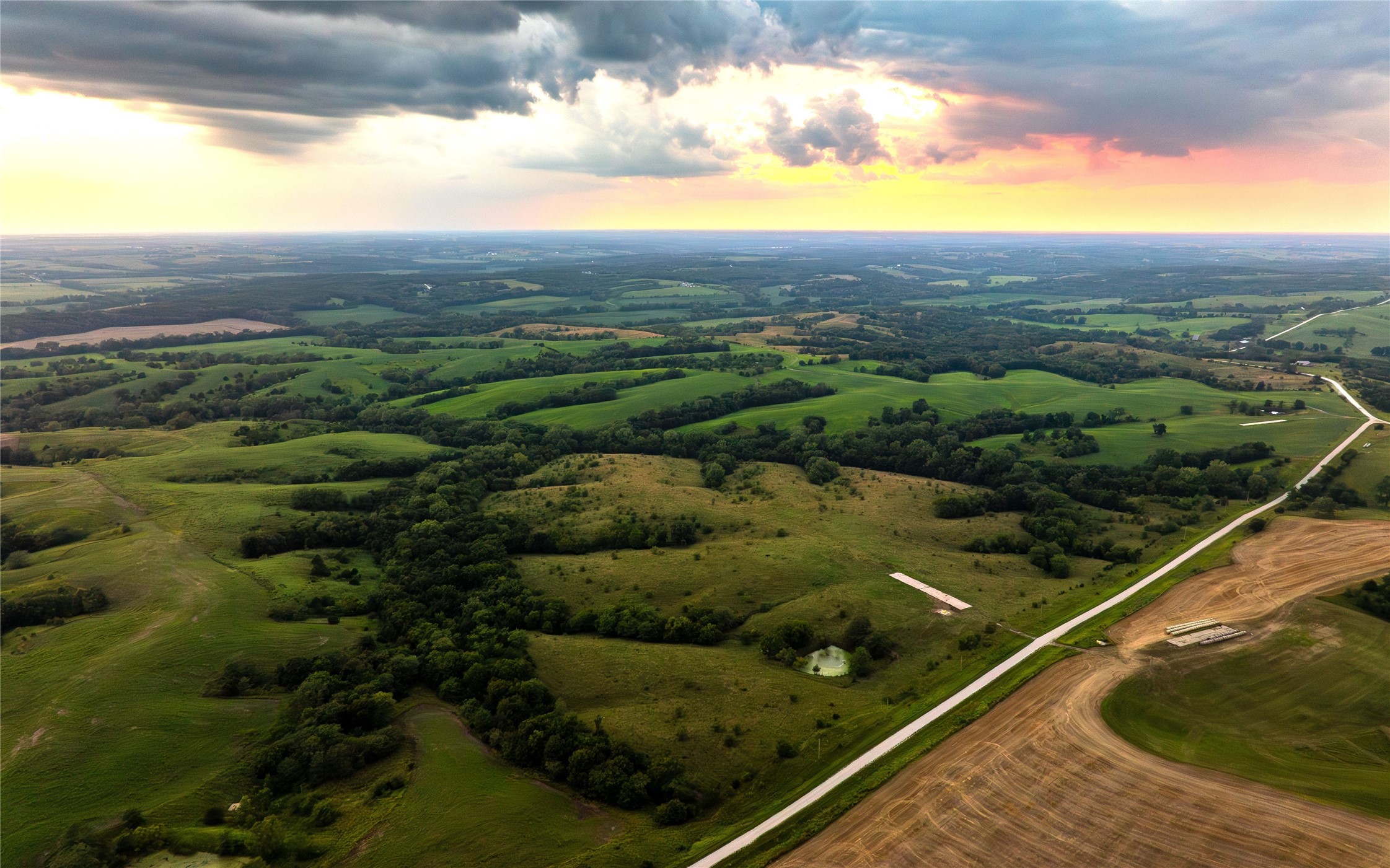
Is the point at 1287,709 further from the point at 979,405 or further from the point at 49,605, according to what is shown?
the point at 979,405

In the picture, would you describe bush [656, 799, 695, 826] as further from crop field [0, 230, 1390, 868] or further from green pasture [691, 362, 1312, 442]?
green pasture [691, 362, 1312, 442]

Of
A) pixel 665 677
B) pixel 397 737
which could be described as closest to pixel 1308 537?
pixel 665 677

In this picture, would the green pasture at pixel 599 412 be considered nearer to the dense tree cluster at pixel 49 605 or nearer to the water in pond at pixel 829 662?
the dense tree cluster at pixel 49 605

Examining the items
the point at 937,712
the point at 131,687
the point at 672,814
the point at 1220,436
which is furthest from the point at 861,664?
the point at 1220,436

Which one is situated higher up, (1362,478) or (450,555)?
(1362,478)

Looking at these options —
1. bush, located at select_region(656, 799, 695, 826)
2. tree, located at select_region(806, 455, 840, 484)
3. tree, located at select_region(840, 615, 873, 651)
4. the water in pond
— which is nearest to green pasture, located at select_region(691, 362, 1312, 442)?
tree, located at select_region(806, 455, 840, 484)

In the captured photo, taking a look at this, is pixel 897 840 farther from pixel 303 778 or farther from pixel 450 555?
pixel 450 555
